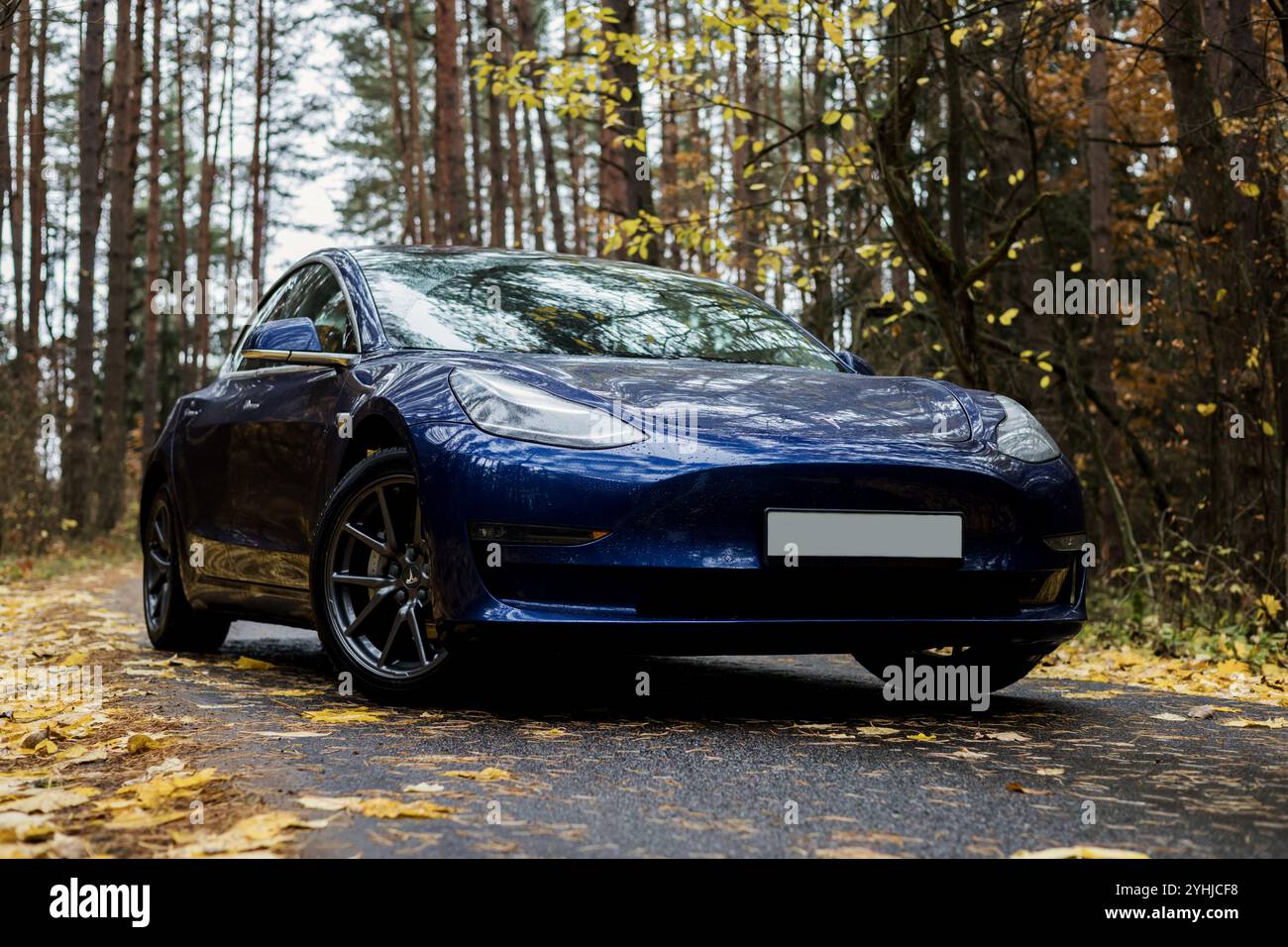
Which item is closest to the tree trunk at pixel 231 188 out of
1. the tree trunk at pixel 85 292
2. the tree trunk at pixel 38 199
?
the tree trunk at pixel 38 199

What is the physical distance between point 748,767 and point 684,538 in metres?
0.76

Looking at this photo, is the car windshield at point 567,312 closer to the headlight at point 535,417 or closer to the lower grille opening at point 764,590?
the headlight at point 535,417

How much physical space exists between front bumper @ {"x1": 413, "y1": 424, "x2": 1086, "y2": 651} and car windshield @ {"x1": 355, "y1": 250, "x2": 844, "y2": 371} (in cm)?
87

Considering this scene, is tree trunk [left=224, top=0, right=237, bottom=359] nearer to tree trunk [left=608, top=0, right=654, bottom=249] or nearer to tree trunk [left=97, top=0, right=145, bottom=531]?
tree trunk [left=97, top=0, right=145, bottom=531]

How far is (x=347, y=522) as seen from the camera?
4.70 m

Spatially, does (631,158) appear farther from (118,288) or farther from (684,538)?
(684,538)

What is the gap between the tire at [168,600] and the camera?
649 centimetres

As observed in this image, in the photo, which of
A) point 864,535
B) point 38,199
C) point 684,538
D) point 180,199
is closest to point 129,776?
point 684,538

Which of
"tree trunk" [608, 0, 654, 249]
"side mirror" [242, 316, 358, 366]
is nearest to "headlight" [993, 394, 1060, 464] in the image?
"side mirror" [242, 316, 358, 366]

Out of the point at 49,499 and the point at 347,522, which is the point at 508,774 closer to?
the point at 347,522

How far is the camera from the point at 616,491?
158 inches

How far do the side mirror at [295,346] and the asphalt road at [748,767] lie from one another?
114cm

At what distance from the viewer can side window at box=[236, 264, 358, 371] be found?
5.30 metres
